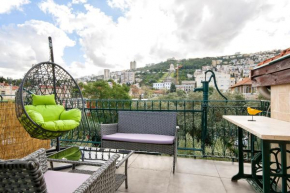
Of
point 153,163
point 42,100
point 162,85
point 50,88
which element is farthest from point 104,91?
point 153,163

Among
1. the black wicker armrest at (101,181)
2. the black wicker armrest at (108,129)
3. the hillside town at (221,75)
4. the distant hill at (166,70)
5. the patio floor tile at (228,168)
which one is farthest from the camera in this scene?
the distant hill at (166,70)

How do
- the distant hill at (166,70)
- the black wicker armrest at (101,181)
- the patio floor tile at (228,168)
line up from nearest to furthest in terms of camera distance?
1. the black wicker armrest at (101,181)
2. the patio floor tile at (228,168)
3. the distant hill at (166,70)

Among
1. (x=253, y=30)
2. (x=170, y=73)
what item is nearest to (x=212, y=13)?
(x=170, y=73)

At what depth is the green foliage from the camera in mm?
24703

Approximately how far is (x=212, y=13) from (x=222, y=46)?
30.8 feet

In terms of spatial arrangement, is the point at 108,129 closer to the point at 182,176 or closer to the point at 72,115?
the point at 72,115

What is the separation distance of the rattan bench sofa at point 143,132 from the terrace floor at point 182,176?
0.29 m

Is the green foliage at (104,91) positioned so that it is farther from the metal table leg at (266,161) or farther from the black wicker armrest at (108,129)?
the metal table leg at (266,161)

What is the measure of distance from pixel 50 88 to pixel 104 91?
2194 cm

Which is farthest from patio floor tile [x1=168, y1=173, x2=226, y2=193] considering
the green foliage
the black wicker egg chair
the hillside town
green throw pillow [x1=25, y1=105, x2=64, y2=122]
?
the green foliage

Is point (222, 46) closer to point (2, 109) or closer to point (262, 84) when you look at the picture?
point (262, 84)

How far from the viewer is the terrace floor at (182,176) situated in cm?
193

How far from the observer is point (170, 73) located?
45.4 ft

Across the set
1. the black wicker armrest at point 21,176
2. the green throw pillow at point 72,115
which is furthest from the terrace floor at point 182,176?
the black wicker armrest at point 21,176
